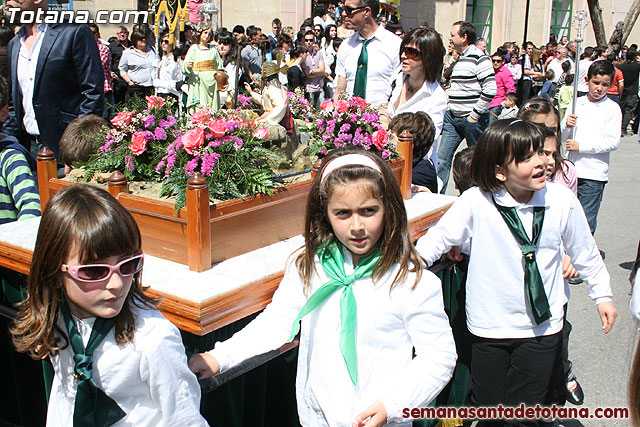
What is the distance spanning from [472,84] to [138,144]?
4.96 metres

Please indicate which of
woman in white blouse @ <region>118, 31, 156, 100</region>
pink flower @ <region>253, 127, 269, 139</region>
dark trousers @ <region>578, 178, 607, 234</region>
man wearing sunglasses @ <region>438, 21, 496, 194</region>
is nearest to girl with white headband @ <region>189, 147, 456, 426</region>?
pink flower @ <region>253, 127, 269, 139</region>

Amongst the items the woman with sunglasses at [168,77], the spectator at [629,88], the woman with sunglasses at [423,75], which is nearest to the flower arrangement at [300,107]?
the woman with sunglasses at [423,75]

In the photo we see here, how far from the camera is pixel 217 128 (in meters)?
2.64

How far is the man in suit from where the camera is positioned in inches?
173

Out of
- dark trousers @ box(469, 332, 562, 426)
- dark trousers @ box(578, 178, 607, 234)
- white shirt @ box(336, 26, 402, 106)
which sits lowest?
dark trousers @ box(469, 332, 562, 426)

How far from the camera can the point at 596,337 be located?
4.50m

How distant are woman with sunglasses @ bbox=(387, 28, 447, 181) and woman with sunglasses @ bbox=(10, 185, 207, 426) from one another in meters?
3.10

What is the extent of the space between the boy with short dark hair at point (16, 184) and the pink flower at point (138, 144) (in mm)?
521

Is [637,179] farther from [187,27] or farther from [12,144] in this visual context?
[12,144]

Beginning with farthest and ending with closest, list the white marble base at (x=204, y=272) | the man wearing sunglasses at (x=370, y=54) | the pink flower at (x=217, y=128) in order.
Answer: the man wearing sunglasses at (x=370, y=54), the pink flower at (x=217, y=128), the white marble base at (x=204, y=272)

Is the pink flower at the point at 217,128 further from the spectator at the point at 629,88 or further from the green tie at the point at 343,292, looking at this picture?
the spectator at the point at 629,88

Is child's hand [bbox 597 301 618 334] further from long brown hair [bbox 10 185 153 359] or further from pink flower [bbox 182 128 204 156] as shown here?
long brown hair [bbox 10 185 153 359]

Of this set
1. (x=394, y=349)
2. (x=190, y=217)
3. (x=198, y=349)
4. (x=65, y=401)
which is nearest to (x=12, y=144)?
(x=190, y=217)

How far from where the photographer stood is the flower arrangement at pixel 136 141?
277 centimetres
